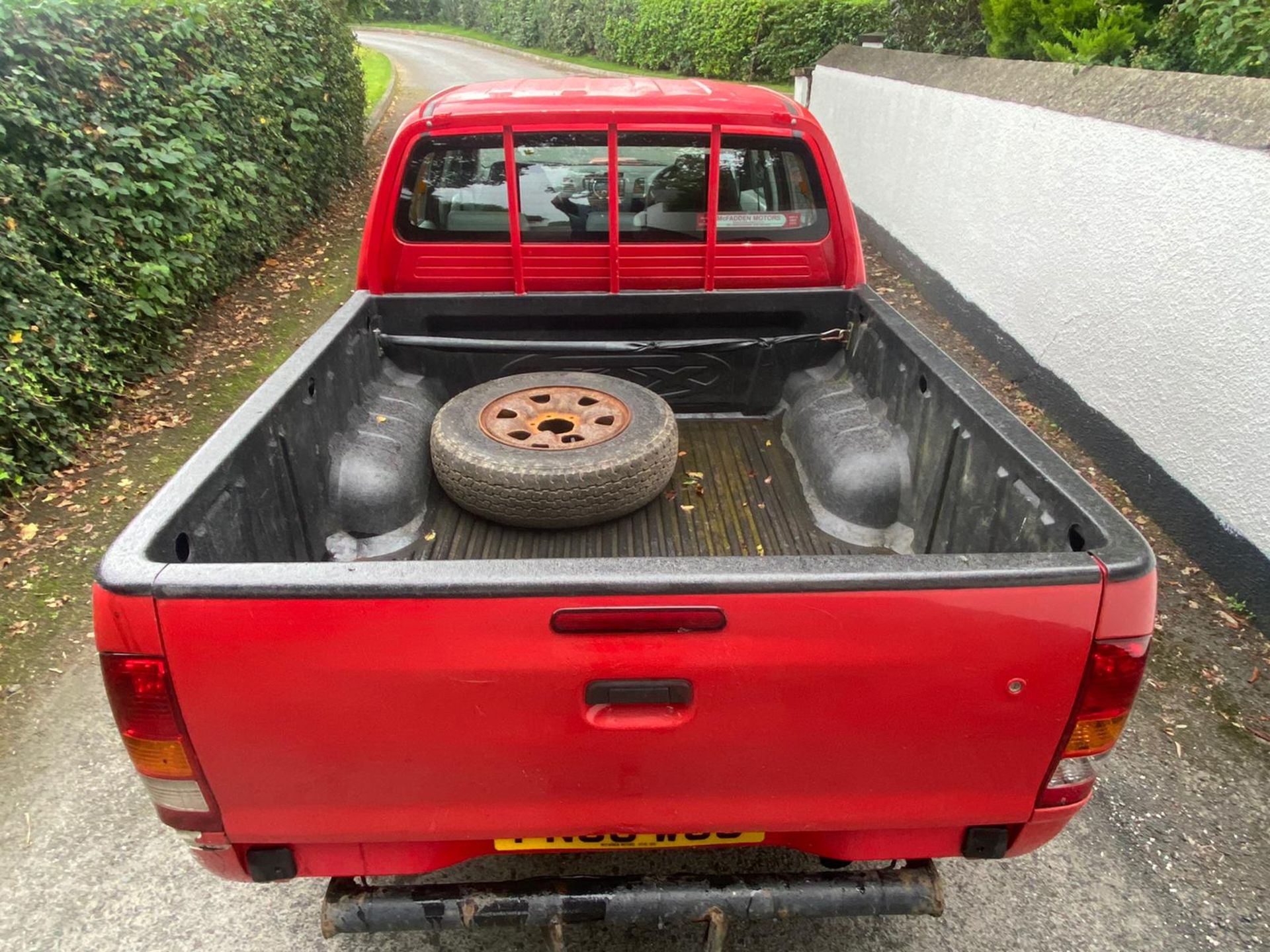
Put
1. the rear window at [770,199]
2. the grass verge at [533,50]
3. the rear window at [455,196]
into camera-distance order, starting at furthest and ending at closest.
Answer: the grass verge at [533,50] < the rear window at [770,199] < the rear window at [455,196]

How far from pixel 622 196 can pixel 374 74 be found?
21435 mm

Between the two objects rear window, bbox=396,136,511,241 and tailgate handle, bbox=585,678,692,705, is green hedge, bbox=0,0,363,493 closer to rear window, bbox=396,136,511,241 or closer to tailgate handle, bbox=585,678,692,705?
rear window, bbox=396,136,511,241

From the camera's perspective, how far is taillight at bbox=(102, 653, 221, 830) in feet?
5.08

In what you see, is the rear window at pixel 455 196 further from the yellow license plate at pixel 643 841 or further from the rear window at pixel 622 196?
the yellow license plate at pixel 643 841

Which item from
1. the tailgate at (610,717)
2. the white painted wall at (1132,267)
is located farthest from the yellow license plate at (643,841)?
the white painted wall at (1132,267)

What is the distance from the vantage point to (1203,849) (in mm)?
2793

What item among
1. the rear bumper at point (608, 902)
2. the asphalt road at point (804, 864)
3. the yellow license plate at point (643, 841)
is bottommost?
the asphalt road at point (804, 864)

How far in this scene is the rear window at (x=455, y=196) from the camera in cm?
339

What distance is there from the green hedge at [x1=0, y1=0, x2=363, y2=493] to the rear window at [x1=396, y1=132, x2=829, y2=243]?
2727 mm

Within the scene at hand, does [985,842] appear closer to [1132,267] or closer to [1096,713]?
[1096,713]

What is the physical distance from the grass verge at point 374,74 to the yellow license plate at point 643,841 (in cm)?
1579

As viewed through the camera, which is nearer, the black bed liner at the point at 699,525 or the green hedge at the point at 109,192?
the black bed liner at the point at 699,525

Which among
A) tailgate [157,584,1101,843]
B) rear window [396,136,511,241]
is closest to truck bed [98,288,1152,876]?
tailgate [157,584,1101,843]

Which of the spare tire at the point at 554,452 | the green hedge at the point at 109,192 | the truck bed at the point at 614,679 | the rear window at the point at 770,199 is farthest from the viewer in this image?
the green hedge at the point at 109,192
